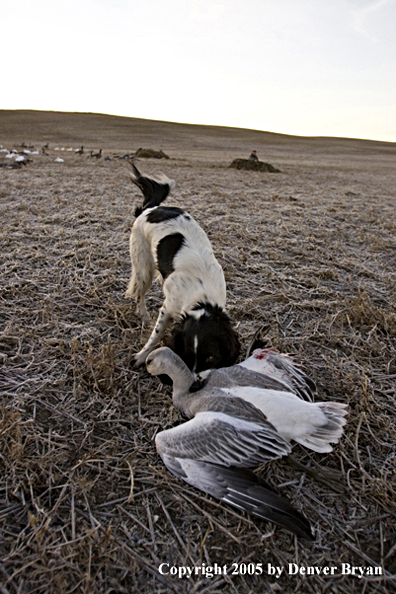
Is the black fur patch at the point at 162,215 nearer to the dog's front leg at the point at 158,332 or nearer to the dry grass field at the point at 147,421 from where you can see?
the dry grass field at the point at 147,421

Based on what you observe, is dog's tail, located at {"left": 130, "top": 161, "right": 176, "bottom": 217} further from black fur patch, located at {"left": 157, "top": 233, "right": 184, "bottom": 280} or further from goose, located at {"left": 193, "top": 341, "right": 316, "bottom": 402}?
goose, located at {"left": 193, "top": 341, "right": 316, "bottom": 402}

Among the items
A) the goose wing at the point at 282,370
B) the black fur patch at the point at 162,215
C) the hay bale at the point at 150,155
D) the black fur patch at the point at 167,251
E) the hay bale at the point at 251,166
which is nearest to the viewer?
the goose wing at the point at 282,370

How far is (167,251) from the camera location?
3.56m

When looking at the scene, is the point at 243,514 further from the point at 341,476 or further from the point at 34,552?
the point at 34,552

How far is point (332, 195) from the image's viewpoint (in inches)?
389

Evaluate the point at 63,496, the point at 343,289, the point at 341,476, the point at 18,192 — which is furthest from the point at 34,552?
the point at 18,192

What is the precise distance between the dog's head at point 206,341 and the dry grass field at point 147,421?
34cm

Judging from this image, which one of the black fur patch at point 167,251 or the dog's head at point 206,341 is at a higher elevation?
the black fur patch at point 167,251

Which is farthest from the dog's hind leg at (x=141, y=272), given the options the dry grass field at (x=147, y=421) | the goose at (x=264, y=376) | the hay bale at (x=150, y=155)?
the hay bale at (x=150, y=155)

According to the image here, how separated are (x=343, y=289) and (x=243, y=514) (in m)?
3.14

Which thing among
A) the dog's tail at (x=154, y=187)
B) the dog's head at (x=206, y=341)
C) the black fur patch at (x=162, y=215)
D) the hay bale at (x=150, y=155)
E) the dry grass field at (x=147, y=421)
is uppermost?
the hay bale at (x=150, y=155)

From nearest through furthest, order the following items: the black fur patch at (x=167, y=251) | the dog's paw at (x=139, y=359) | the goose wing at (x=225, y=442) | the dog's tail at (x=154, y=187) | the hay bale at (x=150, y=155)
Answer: the goose wing at (x=225, y=442), the dog's paw at (x=139, y=359), the black fur patch at (x=167, y=251), the dog's tail at (x=154, y=187), the hay bale at (x=150, y=155)

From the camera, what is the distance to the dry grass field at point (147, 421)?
71.1 inches

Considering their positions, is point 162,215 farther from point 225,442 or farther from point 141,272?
point 225,442
